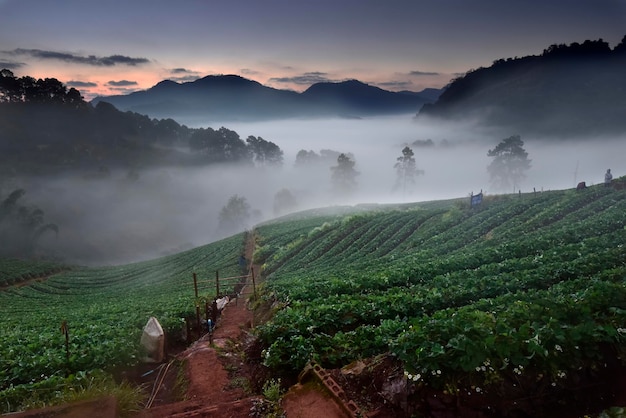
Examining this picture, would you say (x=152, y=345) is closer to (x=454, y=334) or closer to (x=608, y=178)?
(x=454, y=334)

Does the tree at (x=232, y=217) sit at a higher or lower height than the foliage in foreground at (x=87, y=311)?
lower

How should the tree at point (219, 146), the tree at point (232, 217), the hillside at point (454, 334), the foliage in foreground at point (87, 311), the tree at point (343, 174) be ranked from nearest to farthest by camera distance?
the hillside at point (454, 334) < the foliage in foreground at point (87, 311) < the tree at point (232, 217) < the tree at point (343, 174) < the tree at point (219, 146)

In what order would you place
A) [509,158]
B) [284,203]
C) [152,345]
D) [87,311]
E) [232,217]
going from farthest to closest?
[284,203] → [232,217] → [509,158] → [87,311] → [152,345]

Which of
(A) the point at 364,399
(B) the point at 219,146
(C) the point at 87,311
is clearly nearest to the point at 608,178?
(A) the point at 364,399

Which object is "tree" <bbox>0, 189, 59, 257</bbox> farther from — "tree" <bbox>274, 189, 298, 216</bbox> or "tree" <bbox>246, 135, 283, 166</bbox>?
"tree" <bbox>246, 135, 283, 166</bbox>

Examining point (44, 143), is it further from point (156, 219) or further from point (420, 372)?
point (420, 372)

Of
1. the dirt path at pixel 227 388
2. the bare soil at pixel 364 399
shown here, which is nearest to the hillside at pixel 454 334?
the bare soil at pixel 364 399

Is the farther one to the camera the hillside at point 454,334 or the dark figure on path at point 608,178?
the dark figure on path at point 608,178

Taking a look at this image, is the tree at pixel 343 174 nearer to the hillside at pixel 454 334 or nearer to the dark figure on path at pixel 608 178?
the dark figure on path at pixel 608 178

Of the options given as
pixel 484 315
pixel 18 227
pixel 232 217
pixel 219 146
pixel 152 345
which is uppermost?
pixel 219 146

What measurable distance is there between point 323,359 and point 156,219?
131 metres

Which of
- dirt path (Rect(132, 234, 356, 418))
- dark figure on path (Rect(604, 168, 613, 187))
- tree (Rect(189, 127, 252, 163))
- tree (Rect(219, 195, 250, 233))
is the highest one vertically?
tree (Rect(189, 127, 252, 163))

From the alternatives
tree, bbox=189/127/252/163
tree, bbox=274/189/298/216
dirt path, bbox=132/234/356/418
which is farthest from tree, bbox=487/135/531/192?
tree, bbox=189/127/252/163

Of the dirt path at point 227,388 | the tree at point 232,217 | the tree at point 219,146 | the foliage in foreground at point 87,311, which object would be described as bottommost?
the tree at point 232,217
